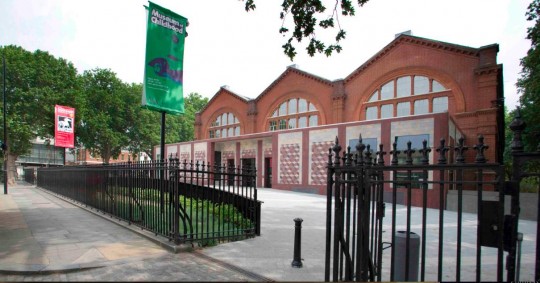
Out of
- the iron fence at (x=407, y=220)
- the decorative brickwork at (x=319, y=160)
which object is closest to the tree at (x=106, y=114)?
the decorative brickwork at (x=319, y=160)

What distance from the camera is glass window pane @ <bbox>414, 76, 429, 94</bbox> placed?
81.4 feet

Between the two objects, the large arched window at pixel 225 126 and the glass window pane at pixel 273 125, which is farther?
the large arched window at pixel 225 126

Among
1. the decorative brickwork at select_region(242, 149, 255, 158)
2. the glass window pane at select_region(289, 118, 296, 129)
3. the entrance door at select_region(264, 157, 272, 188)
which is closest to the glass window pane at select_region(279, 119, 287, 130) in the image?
the glass window pane at select_region(289, 118, 296, 129)

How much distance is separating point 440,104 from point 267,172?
15.1m

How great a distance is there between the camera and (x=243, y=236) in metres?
7.83

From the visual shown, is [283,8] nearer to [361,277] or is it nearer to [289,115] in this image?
[361,277]

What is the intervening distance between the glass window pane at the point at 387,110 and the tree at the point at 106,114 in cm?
3226

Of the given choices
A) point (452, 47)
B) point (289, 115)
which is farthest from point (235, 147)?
point (452, 47)

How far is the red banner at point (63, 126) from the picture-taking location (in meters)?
20.5

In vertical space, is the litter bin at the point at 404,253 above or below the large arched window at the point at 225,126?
below

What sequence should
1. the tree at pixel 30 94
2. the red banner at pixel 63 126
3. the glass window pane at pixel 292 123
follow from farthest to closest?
the glass window pane at pixel 292 123
the tree at pixel 30 94
the red banner at pixel 63 126

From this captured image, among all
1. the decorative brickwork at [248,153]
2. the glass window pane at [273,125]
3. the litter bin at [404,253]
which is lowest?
the litter bin at [404,253]

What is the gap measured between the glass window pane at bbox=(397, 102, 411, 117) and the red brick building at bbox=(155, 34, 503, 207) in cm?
7

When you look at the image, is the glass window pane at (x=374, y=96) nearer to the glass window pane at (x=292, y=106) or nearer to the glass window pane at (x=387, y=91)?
the glass window pane at (x=387, y=91)
